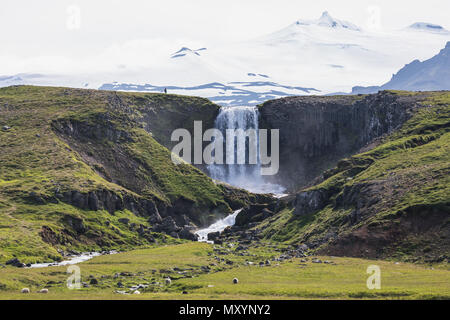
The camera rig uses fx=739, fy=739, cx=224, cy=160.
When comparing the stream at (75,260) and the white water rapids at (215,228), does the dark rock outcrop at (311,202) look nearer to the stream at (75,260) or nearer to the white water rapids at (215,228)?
the white water rapids at (215,228)

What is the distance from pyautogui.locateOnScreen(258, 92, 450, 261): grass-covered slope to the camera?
128500 millimetres

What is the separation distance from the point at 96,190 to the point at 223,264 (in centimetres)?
5201

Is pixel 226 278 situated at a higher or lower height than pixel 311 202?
lower

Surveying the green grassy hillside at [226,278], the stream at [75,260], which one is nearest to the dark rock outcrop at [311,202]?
the green grassy hillside at [226,278]

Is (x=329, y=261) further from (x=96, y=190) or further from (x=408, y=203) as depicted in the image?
(x=96, y=190)

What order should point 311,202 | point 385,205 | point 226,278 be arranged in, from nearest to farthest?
point 226,278 → point 385,205 → point 311,202

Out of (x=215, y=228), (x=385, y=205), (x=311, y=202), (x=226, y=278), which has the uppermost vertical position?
(x=385, y=205)

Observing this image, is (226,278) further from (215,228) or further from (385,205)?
(215,228)

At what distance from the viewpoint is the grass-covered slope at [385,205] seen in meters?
128

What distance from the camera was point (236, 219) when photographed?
19025cm

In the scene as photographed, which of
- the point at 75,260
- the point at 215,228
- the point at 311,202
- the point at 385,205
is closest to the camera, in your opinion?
the point at 75,260

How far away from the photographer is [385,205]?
14362cm

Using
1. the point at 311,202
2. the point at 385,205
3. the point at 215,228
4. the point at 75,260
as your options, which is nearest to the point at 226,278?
the point at 75,260
